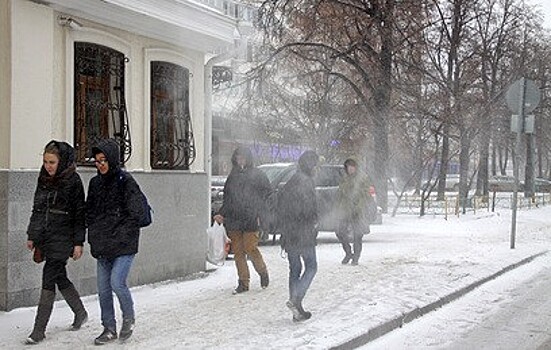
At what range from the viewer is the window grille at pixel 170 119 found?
33.0 ft

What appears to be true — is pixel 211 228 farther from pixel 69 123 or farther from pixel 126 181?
pixel 126 181

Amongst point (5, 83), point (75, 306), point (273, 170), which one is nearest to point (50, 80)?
point (5, 83)

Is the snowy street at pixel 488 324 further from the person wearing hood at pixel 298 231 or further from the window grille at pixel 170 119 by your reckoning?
the window grille at pixel 170 119

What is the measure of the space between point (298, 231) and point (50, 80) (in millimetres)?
3133

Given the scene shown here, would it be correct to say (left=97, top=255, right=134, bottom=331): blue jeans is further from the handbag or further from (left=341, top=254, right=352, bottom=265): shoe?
(left=341, top=254, right=352, bottom=265): shoe

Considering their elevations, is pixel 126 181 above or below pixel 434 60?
below

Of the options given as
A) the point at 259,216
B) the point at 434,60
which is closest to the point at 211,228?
the point at 259,216

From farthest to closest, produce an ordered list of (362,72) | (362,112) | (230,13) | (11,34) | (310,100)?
(310,100), (362,112), (362,72), (230,13), (11,34)

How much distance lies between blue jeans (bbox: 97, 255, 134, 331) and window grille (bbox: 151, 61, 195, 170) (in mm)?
3336

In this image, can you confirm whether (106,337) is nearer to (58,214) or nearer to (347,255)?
(58,214)

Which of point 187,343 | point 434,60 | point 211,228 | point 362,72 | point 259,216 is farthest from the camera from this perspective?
point 434,60

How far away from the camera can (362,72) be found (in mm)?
23828

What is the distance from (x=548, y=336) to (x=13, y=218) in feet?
18.4

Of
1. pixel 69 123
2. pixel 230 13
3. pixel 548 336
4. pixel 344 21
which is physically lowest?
pixel 548 336
